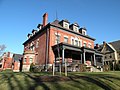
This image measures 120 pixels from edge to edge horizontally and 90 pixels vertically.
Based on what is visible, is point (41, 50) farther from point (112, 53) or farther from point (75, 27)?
point (112, 53)

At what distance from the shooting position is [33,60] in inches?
1159

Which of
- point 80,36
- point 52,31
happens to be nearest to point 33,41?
point 52,31

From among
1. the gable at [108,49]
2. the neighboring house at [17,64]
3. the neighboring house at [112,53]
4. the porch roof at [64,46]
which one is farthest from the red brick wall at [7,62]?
the gable at [108,49]

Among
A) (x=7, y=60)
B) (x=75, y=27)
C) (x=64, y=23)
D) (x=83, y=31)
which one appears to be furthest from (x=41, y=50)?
(x=7, y=60)

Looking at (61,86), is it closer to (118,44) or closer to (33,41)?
(33,41)

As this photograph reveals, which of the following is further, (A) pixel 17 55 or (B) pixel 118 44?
(A) pixel 17 55

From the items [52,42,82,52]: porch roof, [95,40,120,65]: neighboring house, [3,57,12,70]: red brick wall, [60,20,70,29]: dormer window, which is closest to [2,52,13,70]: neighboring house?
[3,57,12,70]: red brick wall

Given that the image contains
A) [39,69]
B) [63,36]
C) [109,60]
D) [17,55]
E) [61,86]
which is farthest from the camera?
[17,55]

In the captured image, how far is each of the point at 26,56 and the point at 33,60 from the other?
1797 mm

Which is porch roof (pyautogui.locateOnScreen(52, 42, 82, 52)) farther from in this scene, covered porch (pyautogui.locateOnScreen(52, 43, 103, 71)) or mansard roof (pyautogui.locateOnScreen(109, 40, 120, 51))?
mansard roof (pyautogui.locateOnScreen(109, 40, 120, 51))

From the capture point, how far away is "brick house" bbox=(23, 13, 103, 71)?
2555cm

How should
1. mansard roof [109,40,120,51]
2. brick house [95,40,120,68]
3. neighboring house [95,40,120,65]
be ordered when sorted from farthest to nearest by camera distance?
mansard roof [109,40,120,51]
neighboring house [95,40,120,65]
brick house [95,40,120,68]

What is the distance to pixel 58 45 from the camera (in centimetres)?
2358

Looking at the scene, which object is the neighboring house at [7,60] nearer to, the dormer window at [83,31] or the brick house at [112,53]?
the dormer window at [83,31]
